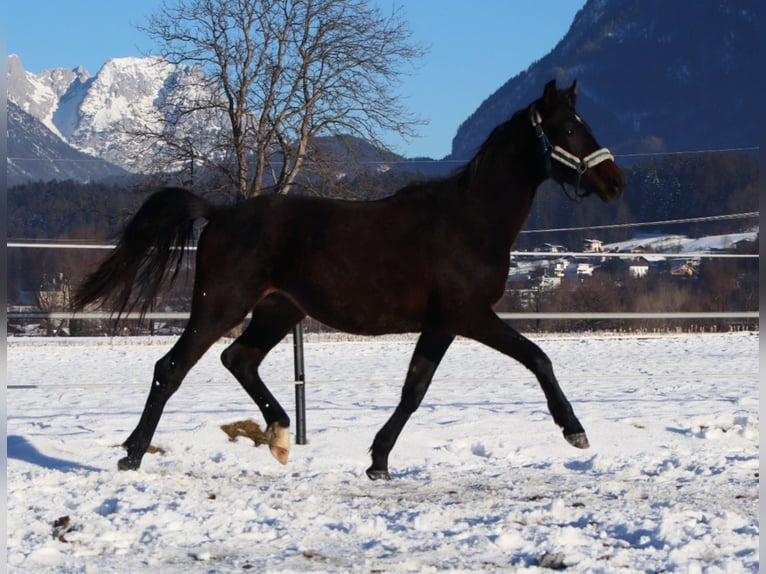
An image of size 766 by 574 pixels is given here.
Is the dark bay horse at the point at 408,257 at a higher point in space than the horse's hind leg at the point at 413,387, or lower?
higher

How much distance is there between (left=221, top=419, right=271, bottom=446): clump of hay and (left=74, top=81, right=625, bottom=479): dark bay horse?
112cm

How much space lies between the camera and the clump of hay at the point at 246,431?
5.64 meters

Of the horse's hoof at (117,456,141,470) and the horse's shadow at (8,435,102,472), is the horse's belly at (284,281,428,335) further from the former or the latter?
the horse's shadow at (8,435,102,472)

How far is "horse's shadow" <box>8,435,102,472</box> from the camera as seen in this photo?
468 centimetres

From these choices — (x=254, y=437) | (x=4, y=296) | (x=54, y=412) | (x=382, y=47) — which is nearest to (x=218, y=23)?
(x=382, y=47)

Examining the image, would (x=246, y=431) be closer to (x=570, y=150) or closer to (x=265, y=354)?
(x=265, y=354)

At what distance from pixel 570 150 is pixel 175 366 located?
2226mm

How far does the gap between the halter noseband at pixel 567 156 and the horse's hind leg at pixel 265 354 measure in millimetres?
1554

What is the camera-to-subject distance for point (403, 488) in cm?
426

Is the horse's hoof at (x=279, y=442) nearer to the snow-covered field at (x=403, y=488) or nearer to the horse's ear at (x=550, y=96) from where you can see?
the snow-covered field at (x=403, y=488)

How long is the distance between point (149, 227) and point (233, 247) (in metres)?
0.66

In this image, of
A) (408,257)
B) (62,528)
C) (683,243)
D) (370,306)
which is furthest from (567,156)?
(683,243)

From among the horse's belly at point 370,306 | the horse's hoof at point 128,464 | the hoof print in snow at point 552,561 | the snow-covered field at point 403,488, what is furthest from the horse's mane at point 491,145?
the horse's hoof at point 128,464

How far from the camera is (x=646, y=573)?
276 centimetres
